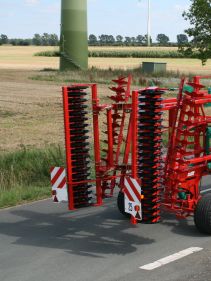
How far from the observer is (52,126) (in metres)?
20.4

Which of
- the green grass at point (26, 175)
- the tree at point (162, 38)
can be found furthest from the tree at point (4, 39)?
the green grass at point (26, 175)

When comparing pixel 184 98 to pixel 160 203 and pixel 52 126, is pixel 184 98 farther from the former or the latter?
pixel 52 126

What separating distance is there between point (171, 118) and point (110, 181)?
4.14ft

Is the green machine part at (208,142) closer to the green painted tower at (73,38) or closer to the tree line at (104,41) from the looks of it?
the green painted tower at (73,38)

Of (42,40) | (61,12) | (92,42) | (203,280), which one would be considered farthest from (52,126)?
(42,40)

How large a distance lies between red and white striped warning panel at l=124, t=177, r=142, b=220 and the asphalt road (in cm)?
53

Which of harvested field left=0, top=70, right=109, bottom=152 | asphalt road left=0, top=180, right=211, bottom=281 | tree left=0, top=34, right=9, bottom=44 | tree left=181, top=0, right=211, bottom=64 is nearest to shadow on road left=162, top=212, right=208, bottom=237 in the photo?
asphalt road left=0, top=180, right=211, bottom=281

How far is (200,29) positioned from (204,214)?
2774 centimetres

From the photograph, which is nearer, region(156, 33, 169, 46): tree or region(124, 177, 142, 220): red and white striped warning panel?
region(124, 177, 142, 220): red and white striped warning panel

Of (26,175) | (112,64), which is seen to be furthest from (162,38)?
(26,175)

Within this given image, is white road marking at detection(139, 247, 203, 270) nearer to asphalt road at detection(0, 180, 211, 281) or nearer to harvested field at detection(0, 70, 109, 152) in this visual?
asphalt road at detection(0, 180, 211, 281)

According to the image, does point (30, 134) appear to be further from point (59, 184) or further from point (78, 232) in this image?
point (59, 184)

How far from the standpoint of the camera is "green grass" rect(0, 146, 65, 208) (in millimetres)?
10062

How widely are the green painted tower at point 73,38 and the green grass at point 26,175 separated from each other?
125 ft
